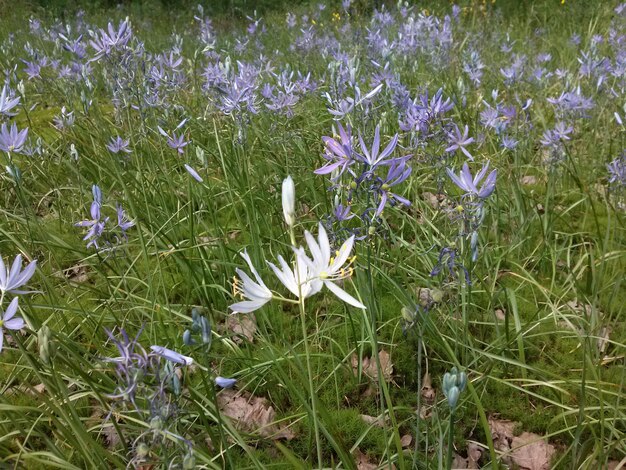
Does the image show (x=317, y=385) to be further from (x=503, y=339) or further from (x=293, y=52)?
(x=293, y=52)

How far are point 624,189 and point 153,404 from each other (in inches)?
118

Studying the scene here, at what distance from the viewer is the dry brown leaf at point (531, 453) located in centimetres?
197

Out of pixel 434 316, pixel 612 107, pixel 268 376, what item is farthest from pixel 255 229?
pixel 612 107

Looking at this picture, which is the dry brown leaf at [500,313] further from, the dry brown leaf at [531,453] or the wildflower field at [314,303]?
the dry brown leaf at [531,453]

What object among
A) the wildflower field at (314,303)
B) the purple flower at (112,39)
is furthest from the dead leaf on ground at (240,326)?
the purple flower at (112,39)

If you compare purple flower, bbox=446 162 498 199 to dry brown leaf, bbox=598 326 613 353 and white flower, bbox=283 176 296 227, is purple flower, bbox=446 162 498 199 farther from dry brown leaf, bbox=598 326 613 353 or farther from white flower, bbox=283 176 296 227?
dry brown leaf, bbox=598 326 613 353

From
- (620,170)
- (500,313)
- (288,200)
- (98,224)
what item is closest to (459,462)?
(500,313)

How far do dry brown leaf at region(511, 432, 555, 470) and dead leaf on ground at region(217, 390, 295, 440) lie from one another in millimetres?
849

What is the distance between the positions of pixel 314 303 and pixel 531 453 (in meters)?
1.14

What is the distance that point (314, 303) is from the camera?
265 cm

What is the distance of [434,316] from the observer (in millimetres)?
2445

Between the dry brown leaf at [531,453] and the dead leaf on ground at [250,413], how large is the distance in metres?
0.85

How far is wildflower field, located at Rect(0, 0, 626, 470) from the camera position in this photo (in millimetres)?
1479

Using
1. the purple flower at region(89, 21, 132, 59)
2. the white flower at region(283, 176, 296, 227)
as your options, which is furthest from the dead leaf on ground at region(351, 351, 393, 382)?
the purple flower at region(89, 21, 132, 59)
